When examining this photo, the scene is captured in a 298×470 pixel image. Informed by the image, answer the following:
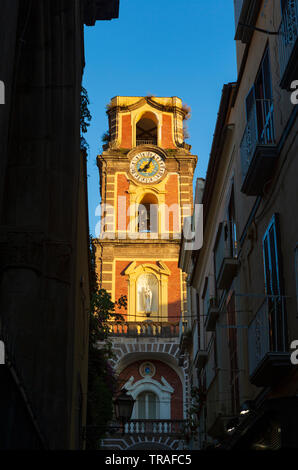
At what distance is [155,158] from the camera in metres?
47.1

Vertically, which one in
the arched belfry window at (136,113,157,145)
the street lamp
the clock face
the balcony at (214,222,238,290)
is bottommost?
the street lamp

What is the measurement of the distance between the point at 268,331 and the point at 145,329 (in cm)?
3039

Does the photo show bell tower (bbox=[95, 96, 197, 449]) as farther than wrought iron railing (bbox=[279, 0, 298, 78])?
Yes

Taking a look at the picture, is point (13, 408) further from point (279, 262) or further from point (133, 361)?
point (133, 361)

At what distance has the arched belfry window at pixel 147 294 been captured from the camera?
141 ft

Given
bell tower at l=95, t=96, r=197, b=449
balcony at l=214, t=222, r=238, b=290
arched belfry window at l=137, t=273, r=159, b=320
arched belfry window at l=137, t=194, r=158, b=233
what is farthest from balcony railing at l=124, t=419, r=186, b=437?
balcony at l=214, t=222, r=238, b=290

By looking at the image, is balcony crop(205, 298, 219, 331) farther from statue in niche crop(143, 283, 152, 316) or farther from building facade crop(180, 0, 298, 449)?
statue in niche crop(143, 283, 152, 316)

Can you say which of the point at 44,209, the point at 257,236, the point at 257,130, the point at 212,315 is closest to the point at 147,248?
the point at 212,315

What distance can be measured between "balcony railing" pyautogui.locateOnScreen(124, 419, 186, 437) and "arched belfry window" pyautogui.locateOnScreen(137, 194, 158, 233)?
12287mm

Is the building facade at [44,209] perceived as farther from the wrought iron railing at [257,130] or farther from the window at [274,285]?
the wrought iron railing at [257,130]

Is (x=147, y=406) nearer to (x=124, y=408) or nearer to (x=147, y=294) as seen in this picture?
(x=147, y=294)

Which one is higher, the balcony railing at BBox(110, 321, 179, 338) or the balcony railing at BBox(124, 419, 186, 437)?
the balcony railing at BBox(110, 321, 179, 338)

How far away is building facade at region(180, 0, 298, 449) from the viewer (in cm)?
1067

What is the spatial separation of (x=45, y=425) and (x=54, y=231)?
2.62 m
